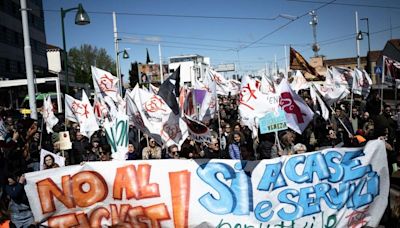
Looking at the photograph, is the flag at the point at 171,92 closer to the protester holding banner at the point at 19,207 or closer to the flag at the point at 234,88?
the protester holding banner at the point at 19,207

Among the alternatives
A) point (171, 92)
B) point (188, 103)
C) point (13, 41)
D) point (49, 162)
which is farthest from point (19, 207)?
point (13, 41)

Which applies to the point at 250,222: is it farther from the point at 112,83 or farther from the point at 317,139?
the point at 112,83

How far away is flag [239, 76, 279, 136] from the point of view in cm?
774

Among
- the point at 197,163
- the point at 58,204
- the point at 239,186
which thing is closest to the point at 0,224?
the point at 58,204

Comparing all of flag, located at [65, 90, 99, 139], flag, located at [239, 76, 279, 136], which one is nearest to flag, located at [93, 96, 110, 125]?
flag, located at [65, 90, 99, 139]

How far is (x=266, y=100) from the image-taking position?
308 inches

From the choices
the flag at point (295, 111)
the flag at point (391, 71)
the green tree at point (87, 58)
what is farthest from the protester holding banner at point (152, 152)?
the green tree at point (87, 58)

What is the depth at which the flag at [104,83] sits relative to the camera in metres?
9.97

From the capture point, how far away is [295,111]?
6766mm

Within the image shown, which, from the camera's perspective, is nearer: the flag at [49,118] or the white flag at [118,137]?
the white flag at [118,137]

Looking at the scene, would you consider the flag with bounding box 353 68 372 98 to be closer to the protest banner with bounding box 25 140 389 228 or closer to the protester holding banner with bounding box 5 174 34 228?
the protest banner with bounding box 25 140 389 228

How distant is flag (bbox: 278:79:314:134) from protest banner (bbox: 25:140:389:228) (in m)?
1.87

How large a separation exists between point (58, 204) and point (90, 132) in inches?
185

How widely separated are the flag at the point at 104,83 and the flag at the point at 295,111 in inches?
202
